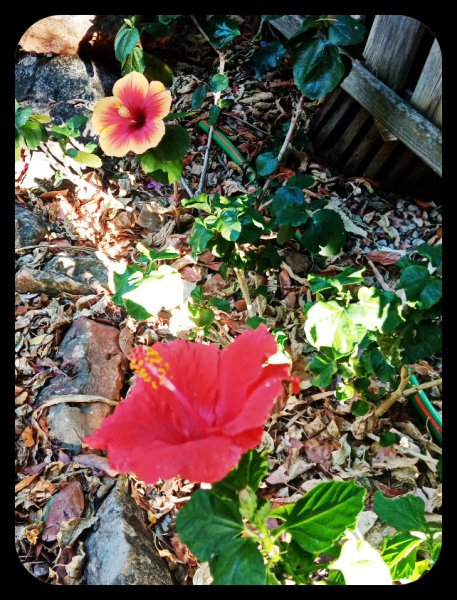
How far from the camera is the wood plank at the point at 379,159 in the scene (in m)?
2.33

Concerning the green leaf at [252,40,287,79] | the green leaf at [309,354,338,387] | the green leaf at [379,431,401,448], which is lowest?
the green leaf at [379,431,401,448]

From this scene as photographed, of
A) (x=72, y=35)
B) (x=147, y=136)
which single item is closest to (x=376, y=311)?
(x=147, y=136)

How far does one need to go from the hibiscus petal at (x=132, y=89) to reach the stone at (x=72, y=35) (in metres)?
1.28

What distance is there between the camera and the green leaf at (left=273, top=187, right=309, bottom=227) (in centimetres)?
156

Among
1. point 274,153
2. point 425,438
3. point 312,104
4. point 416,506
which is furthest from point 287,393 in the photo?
point 312,104

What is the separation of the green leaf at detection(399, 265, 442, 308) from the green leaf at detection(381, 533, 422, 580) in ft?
1.66

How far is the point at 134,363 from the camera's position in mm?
862

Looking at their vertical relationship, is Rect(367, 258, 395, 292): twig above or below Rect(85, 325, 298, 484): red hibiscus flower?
below

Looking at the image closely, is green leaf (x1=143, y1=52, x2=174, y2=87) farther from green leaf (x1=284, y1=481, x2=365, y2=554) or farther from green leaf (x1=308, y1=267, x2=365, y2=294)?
green leaf (x1=284, y1=481, x2=365, y2=554)

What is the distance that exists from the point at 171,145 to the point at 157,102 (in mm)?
170

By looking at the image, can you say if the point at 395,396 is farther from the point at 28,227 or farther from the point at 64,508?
the point at 28,227

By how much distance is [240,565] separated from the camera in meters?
0.81

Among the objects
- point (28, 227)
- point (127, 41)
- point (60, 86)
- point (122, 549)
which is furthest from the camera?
point (60, 86)

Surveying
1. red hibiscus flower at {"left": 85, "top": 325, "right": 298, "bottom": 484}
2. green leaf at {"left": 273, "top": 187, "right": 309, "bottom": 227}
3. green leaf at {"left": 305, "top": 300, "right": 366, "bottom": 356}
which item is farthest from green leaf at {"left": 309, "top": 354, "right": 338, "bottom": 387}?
red hibiscus flower at {"left": 85, "top": 325, "right": 298, "bottom": 484}
